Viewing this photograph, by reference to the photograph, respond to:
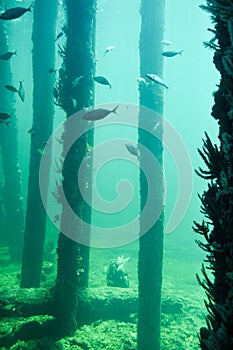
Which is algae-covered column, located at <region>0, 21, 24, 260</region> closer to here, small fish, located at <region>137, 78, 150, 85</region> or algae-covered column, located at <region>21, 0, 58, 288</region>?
algae-covered column, located at <region>21, 0, 58, 288</region>

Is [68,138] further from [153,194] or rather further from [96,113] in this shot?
[153,194]

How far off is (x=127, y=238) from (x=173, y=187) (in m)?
86.8

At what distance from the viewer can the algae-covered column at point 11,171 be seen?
14850 mm

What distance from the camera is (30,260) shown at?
34.6ft

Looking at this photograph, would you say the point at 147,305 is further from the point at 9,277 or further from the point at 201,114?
the point at 201,114

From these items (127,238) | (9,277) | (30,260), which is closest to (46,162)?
(30,260)

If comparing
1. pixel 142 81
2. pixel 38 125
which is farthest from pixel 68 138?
pixel 38 125

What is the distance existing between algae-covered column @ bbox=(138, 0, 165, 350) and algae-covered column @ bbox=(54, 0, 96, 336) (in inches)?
69.0

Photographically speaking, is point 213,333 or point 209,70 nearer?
point 213,333

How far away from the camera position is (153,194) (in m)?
8.20

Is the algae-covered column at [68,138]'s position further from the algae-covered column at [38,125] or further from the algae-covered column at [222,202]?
the algae-covered column at [222,202]

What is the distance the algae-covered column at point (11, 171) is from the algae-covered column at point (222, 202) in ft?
45.7

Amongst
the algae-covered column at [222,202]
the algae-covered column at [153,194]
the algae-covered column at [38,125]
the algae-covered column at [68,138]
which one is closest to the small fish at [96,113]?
the algae-covered column at [68,138]

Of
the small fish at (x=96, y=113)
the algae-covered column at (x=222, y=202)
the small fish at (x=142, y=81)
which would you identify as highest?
the small fish at (x=142, y=81)
